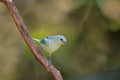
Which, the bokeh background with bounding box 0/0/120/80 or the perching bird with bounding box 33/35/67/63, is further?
the bokeh background with bounding box 0/0/120/80

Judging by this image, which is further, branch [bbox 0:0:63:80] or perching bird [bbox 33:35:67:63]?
perching bird [bbox 33:35:67:63]

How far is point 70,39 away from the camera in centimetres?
312

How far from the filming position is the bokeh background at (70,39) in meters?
3.05

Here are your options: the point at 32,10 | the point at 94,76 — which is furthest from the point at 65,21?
Result: the point at 94,76

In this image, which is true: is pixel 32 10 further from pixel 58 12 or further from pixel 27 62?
pixel 27 62

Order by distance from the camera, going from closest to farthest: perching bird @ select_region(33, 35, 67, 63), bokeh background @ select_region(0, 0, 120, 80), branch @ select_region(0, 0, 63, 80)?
A: branch @ select_region(0, 0, 63, 80)
perching bird @ select_region(33, 35, 67, 63)
bokeh background @ select_region(0, 0, 120, 80)

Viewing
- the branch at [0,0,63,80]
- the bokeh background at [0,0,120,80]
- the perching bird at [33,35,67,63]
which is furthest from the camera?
the bokeh background at [0,0,120,80]

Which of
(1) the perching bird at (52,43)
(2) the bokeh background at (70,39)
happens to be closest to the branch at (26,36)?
(1) the perching bird at (52,43)

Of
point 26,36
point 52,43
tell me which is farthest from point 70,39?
point 26,36

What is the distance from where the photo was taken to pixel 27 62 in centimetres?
326

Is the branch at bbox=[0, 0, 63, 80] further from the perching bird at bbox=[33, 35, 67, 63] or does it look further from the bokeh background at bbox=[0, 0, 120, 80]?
the bokeh background at bbox=[0, 0, 120, 80]

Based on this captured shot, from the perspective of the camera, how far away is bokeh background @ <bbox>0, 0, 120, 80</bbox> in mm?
3049

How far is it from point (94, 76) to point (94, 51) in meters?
0.25

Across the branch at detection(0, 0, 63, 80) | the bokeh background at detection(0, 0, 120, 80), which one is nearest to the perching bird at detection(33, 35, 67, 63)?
the branch at detection(0, 0, 63, 80)
